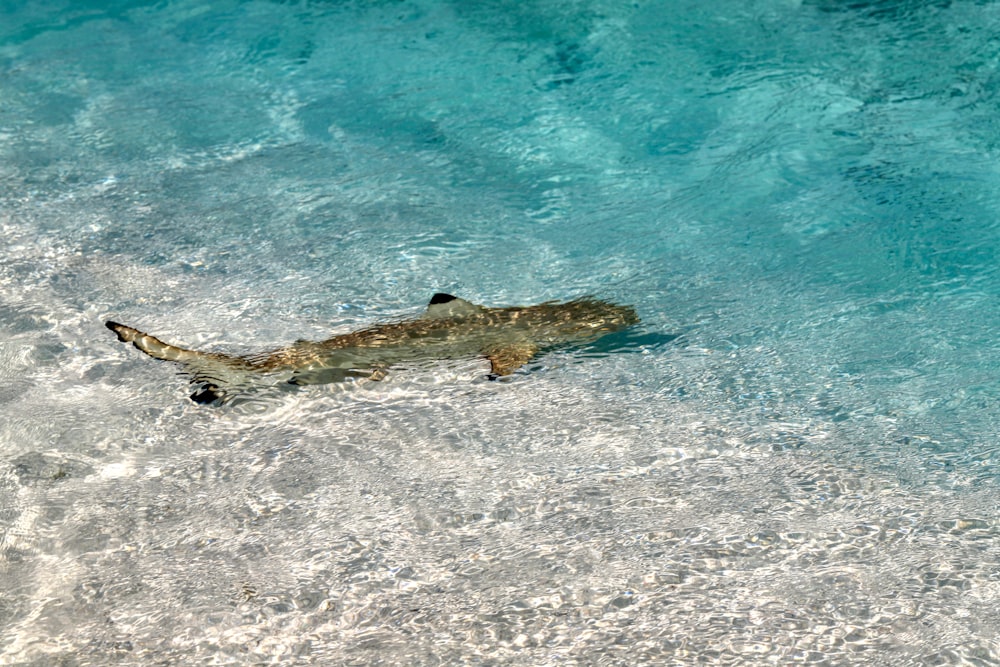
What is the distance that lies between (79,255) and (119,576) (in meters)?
2.35

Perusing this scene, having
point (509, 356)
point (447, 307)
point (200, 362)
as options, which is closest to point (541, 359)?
point (509, 356)

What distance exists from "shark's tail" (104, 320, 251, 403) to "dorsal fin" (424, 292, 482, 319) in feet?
2.69

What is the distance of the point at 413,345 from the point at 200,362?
88cm

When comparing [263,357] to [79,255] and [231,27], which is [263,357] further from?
[231,27]

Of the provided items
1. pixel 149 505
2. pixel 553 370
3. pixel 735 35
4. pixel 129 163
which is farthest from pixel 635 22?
pixel 149 505

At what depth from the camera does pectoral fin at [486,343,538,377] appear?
4027 mm

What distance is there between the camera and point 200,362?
13.4ft

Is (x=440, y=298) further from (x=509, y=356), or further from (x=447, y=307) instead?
(x=509, y=356)

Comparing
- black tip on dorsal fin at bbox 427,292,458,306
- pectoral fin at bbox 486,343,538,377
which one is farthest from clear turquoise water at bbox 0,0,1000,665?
black tip on dorsal fin at bbox 427,292,458,306

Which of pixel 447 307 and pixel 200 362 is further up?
pixel 447 307

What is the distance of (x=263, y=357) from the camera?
410 cm

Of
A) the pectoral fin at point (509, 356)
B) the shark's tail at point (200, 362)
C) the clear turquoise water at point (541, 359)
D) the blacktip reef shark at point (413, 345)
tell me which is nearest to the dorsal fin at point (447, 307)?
the blacktip reef shark at point (413, 345)

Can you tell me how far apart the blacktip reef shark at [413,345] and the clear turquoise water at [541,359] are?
106mm

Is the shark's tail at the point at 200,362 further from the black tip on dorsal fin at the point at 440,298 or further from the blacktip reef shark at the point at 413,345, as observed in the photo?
the black tip on dorsal fin at the point at 440,298
